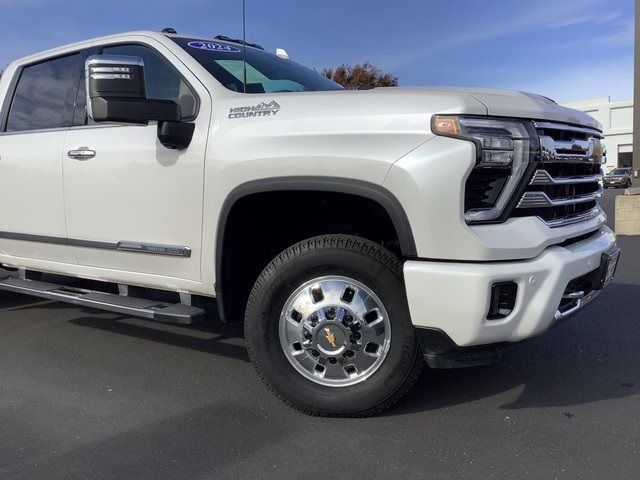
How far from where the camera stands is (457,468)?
2570 mm

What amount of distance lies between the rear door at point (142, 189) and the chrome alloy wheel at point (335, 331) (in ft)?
2.41

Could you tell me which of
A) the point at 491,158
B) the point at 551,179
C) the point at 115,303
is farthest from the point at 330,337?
the point at 115,303

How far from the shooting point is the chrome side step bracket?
11.1 feet

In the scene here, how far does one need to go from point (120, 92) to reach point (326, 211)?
130cm

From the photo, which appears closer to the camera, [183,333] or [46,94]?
[46,94]

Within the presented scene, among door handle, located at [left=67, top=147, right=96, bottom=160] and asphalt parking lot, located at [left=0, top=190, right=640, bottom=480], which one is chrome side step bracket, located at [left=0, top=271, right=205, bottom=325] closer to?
asphalt parking lot, located at [left=0, top=190, right=640, bottom=480]

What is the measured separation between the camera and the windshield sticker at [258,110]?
9.86ft

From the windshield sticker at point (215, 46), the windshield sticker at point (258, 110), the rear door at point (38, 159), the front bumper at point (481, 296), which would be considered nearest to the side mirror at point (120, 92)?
the windshield sticker at point (258, 110)

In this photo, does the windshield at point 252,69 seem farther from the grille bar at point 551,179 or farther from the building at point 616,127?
the building at point 616,127

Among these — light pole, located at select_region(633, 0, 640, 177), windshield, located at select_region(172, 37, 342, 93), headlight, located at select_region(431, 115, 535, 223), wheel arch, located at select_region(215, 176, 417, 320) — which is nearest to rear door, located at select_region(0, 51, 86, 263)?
windshield, located at select_region(172, 37, 342, 93)

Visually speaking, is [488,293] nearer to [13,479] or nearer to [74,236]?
[13,479]

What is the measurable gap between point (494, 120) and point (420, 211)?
0.54 metres

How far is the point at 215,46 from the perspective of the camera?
154 inches

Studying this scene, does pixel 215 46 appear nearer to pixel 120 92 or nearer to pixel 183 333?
pixel 120 92
